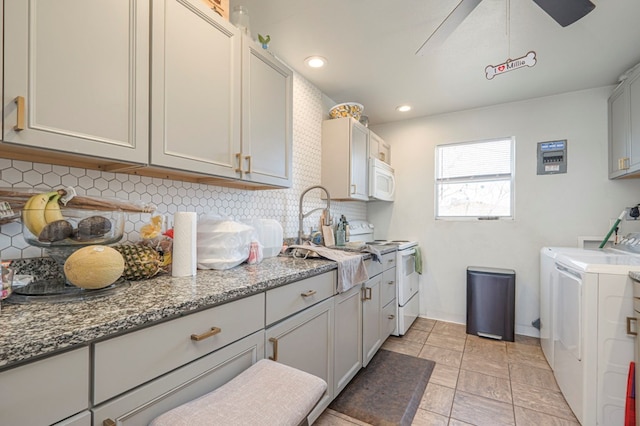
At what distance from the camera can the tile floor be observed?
1743 mm

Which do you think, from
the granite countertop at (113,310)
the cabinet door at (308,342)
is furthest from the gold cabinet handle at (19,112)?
the cabinet door at (308,342)

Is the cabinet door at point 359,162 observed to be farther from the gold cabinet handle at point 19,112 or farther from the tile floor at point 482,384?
the gold cabinet handle at point 19,112

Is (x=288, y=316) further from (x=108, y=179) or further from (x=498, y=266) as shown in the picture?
(x=498, y=266)

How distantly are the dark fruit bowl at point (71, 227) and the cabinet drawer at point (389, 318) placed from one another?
214 centimetres

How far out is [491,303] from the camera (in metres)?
2.90

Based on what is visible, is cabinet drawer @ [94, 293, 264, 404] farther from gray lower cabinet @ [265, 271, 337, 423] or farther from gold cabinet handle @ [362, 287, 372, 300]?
gold cabinet handle @ [362, 287, 372, 300]

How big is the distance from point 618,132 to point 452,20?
226 centimetres

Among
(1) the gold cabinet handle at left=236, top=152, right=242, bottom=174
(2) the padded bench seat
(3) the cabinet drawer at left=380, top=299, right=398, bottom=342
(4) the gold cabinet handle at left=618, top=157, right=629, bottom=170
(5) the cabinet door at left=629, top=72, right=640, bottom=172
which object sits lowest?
(3) the cabinet drawer at left=380, top=299, right=398, bottom=342

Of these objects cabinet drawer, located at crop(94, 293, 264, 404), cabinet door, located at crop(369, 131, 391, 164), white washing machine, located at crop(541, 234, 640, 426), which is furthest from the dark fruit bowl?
cabinet door, located at crop(369, 131, 391, 164)

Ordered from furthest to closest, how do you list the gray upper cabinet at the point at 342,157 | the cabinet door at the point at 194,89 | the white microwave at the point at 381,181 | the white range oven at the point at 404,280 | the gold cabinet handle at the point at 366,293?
the white microwave at the point at 381,181, the white range oven at the point at 404,280, the gray upper cabinet at the point at 342,157, the gold cabinet handle at the point at 366,293, the cabinet door at the point at 194,89

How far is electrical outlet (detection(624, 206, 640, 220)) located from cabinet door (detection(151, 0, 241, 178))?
3311mm

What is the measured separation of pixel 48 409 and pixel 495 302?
328 centimetres

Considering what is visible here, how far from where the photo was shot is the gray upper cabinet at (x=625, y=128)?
223cm

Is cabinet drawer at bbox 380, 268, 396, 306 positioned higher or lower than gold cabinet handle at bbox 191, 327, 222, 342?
lower
